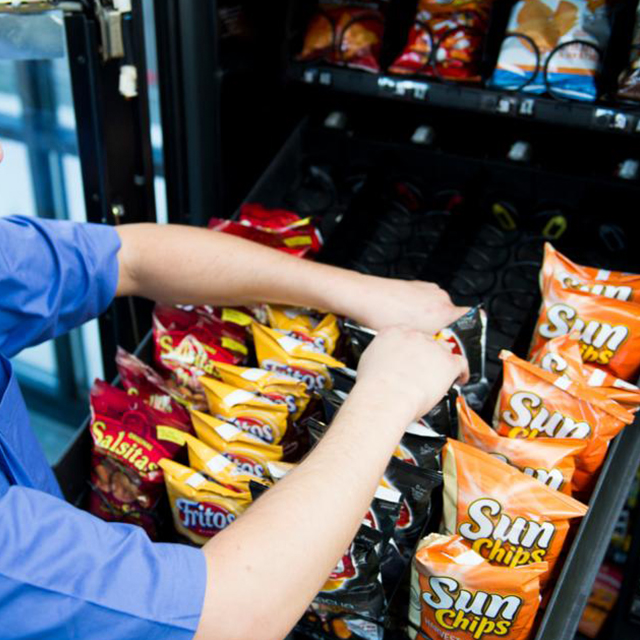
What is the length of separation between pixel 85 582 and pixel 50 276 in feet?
1.84

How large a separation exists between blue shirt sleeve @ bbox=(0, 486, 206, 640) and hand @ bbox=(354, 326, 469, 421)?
31 centimetres

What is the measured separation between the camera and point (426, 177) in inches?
67.2

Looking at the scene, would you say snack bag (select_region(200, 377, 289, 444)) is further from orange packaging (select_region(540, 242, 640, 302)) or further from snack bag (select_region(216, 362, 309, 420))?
orange packaging (select_region(540, 242, 640, 302))

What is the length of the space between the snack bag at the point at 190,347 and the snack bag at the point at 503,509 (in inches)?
19.4

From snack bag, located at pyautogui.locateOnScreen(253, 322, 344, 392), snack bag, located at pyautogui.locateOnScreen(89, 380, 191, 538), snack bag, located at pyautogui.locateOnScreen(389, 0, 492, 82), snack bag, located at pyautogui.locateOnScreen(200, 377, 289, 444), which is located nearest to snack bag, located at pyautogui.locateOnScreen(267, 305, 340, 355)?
snack bag, located at pyautogui.locateOnScreen(253, 322, 344, 392)

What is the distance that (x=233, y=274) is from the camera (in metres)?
1.28

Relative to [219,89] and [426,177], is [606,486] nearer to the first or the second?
[426,177]

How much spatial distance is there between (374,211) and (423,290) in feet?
1.60

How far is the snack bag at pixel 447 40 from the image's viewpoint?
4.85ft

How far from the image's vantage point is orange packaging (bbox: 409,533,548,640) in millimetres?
947

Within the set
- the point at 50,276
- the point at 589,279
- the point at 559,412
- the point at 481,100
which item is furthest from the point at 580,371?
the point at 50,276

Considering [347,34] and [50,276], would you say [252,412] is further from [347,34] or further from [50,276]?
[347,34]

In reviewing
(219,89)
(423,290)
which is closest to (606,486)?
(423,290)

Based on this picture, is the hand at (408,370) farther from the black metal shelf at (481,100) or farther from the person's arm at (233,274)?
the black metal shelf at (481,100)
